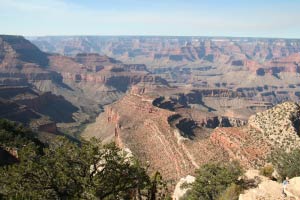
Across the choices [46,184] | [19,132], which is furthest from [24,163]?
[19,132]

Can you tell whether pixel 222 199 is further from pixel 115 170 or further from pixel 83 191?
pixel 83 191

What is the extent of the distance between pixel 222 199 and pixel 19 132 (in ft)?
155

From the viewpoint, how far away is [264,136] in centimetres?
7150

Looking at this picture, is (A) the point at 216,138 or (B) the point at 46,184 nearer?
(B) the point at 46,184

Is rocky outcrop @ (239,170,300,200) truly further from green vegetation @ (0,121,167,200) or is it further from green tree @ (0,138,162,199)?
green tree @ (0,138,162,199)

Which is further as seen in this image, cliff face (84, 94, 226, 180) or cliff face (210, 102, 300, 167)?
cliff face (84, 94, 226, 180)

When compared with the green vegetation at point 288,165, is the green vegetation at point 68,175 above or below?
above

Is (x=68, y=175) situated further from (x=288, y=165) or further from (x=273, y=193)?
(x=288, y=165)

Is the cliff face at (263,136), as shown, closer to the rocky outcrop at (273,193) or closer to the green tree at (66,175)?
the rocky outcrop at (273,193)

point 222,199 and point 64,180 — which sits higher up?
point 64,180

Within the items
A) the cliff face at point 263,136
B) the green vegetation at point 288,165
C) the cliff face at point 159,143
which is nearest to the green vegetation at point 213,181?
the green vegetation at point 288,165

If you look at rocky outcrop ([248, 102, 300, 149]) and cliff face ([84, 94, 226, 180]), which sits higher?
rocky outcrop ([248, 102, 300, 149])

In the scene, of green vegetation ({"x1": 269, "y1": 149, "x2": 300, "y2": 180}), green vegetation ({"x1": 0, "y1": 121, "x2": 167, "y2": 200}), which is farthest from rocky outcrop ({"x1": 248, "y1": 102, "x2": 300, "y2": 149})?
green vegetation ({"x1": 0, "y1": 121, "x2": 167, "y2": 200})

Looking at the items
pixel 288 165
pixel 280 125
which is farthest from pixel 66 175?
pixel 280 125
